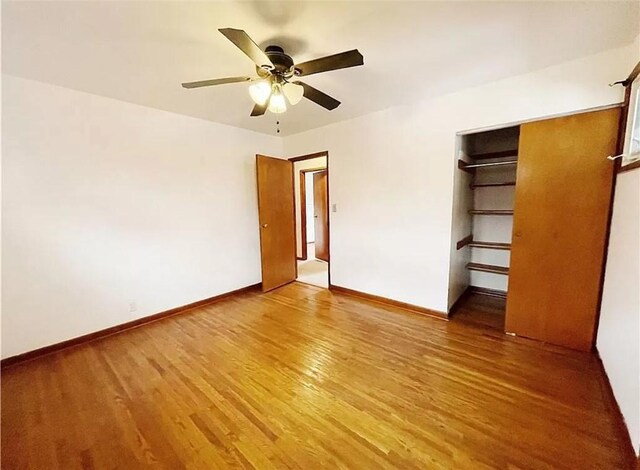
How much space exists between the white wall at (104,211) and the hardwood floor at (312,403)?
430mm

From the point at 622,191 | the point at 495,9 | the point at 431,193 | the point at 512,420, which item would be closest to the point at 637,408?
the point at 512,420

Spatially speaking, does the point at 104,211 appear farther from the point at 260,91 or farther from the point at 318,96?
the point at 318,96

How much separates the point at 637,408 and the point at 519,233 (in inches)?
56.4

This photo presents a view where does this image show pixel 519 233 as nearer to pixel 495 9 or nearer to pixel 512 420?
pixel 512 420

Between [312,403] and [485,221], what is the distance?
10.6ft

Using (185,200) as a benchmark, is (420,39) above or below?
above

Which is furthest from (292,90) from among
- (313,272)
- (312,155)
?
(313,272)

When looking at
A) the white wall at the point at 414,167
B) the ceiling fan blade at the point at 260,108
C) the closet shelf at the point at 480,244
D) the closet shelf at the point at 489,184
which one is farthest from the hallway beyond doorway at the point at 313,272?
the ceiling fan blade at the point at 260,108

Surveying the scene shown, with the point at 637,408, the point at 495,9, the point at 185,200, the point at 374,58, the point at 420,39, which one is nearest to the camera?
the point at 637,408

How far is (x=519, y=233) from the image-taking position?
2387 mm

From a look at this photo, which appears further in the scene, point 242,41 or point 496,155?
point 496,155

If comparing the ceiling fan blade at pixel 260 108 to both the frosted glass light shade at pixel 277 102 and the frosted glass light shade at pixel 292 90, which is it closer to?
the frosted glass light shade at pixel 277 102

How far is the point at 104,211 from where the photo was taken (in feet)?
8.48

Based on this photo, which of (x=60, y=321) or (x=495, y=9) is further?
(x=60, y=321)
